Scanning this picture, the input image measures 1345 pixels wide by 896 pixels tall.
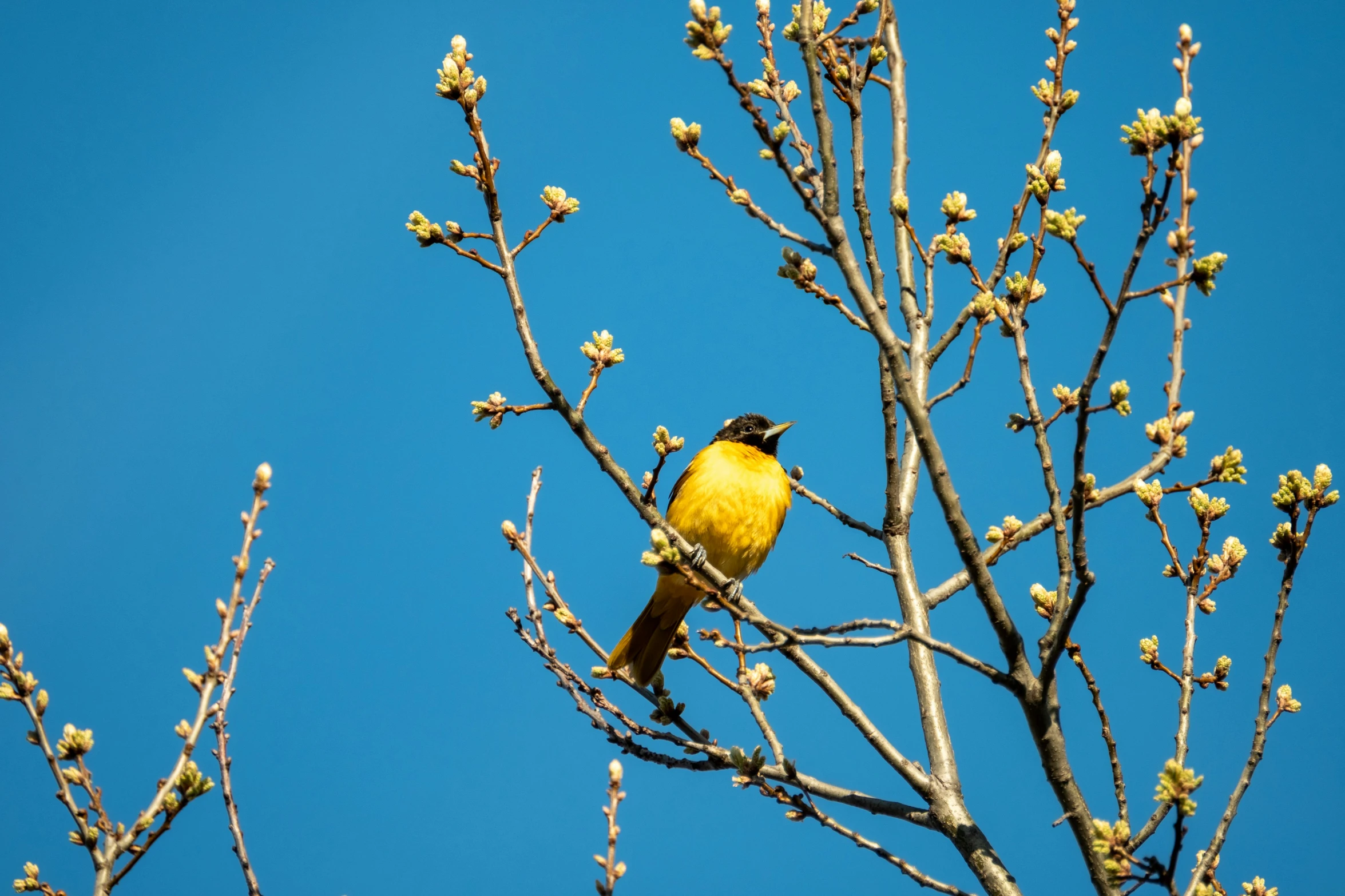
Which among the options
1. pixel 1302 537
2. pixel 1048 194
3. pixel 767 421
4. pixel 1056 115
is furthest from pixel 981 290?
pixel 767 421

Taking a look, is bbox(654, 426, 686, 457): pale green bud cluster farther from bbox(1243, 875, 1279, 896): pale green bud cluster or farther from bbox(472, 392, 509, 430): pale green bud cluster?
bbox(1243, 875, 1279, 896): pale green bud cluster

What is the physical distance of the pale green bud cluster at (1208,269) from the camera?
265 centimetres

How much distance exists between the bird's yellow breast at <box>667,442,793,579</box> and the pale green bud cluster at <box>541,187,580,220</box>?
8.43 feet

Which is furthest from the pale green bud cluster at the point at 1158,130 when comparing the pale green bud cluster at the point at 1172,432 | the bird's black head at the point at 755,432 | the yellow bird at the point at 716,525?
the bird's black head at the point at 755,432

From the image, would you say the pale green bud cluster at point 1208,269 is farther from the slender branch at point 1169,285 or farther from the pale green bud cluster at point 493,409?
the pale green bud cluster at point 493,409

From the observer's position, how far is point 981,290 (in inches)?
127

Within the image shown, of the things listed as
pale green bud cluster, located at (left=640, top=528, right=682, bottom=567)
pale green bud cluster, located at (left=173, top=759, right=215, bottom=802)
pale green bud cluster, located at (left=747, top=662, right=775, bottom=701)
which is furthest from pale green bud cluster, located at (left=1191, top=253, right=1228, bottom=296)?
pale green bud cluster, located at (left=173, top=759, right=215, bottom=802)

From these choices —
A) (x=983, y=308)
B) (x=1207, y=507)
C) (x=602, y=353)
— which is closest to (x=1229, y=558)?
(x=1207, y=507)

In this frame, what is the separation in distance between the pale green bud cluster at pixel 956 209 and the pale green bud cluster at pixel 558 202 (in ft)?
4.64

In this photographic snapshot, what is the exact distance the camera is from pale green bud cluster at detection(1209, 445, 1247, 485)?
11.5 feet

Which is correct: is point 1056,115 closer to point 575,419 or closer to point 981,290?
point 981,290

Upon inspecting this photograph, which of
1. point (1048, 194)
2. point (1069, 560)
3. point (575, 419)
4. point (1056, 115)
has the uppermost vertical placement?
point (1056, 115)

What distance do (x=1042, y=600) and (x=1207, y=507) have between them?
2.41 feet

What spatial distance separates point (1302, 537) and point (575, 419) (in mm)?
2508
